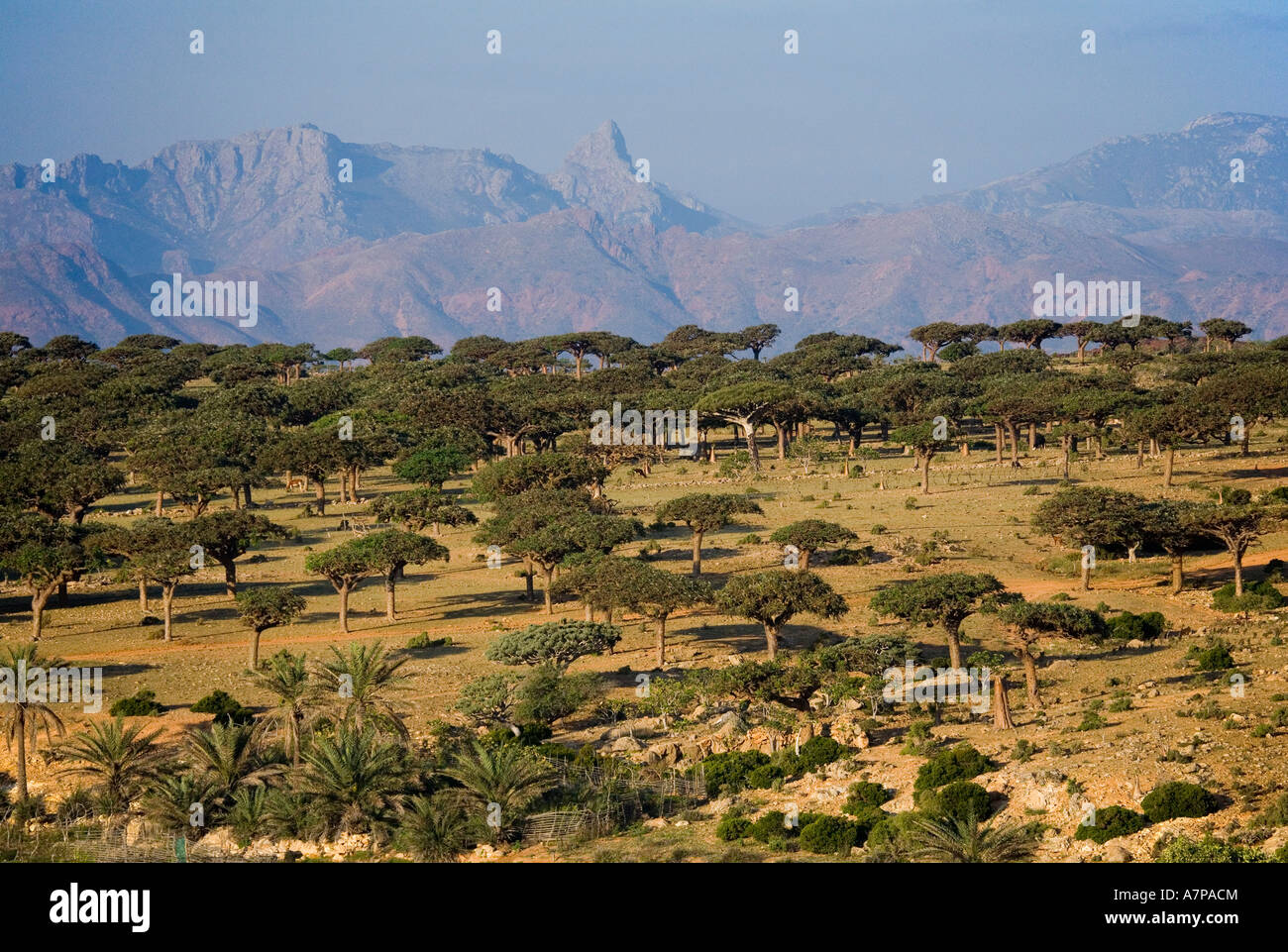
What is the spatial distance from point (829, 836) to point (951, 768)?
5.67m

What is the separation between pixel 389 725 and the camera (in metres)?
40.4

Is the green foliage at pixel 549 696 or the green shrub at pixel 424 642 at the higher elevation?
the green shrub at pixel 424 642

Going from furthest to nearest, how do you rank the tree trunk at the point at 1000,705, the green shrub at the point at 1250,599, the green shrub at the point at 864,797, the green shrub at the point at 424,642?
the green shrub at the point at 424,642 → the green shrub at the point at 1250,599 → the tree trunk at the point at 1000,705 → the green shrub at the point at 864,797

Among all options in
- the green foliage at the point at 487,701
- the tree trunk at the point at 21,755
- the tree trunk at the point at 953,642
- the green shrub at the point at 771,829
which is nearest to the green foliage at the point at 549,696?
the green foliage at the point at 487,701

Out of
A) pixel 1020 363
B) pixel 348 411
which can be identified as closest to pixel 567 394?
pixel 348 411

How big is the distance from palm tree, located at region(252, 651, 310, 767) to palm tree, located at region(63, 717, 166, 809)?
377 cm

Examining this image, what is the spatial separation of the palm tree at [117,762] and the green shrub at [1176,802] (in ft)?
89.4

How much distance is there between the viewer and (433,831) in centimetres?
3300

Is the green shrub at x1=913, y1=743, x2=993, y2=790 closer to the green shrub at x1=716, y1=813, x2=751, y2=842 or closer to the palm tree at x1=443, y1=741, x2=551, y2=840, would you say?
the green shrub at x1=716, y1=813, x2=751, y2=842

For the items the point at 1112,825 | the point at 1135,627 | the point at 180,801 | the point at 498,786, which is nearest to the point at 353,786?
the point at 498,786

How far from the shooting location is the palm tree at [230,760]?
3647cm

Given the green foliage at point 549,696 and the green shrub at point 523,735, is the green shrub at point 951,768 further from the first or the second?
the green foliage at point 549,696
